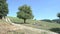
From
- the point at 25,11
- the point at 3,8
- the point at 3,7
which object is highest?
the point at 3,7

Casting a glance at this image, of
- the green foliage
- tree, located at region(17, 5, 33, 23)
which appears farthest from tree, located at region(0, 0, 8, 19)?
tree, located at region(17, 5, 33, 23)

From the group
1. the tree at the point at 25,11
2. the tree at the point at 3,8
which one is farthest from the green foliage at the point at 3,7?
the tree at the point at 25,11

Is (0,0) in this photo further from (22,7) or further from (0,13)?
(22,7)

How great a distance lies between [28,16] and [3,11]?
36.5 ft

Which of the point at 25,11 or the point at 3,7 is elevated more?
the point at 3,7

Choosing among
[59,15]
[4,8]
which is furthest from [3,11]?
[59,15]

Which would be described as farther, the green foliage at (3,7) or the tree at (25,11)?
the tree at (25,11)

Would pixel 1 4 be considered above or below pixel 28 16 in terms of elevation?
above

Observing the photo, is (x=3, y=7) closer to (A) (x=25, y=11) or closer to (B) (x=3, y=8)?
(B) (x=3, y=8)

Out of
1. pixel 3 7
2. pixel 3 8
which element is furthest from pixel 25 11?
pixel 3 7

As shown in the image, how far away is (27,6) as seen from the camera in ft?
208

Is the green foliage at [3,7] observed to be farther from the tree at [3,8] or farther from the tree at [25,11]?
the tree at [25,11]

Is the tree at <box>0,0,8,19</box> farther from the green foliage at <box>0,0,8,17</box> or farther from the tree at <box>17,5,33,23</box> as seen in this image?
the tree at <box>17,5,33,23</box>

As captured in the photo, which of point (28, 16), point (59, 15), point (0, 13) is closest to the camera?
point (0, 13)
